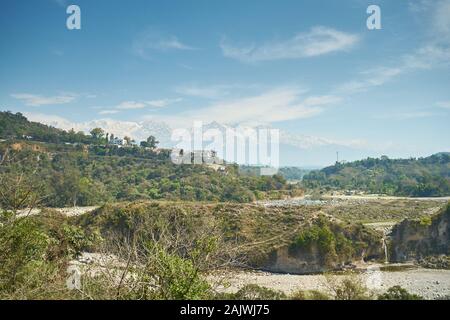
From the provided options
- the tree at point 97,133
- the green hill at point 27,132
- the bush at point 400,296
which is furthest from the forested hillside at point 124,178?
the bush at point 400,296

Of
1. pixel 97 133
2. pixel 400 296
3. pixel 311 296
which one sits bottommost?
pixel 400 296

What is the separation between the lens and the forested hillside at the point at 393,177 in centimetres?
6206

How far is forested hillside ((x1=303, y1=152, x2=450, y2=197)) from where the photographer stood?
204 feet

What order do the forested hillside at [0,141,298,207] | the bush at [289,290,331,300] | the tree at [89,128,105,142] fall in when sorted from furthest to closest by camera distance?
the tree at [89,128,105,142] → the forested hillside at [0,141,298,207] → the bush at [289,290,331,300]

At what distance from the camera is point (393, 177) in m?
90.2

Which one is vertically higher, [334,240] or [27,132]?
[27,132]

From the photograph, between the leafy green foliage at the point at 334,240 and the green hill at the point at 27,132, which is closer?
the leafy green foliage at the point at 334,240

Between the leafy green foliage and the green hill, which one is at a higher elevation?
the green hill

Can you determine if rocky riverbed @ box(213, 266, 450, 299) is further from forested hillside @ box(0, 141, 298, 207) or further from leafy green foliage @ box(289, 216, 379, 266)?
forested hillside @ box(0, 141, 298, 207)

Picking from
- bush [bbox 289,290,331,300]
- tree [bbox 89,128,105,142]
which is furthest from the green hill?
bush [bbox 289,290,331,300]

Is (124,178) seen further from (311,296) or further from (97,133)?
(311,296)

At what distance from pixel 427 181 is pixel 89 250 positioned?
62353mm

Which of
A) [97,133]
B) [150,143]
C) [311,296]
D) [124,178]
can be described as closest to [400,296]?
[311,296]

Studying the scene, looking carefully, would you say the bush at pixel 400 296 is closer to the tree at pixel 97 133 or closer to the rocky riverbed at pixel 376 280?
the rocky riverbed at pixel 376 280
